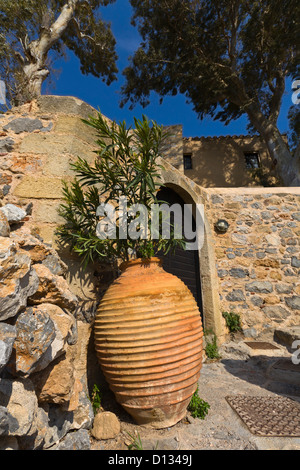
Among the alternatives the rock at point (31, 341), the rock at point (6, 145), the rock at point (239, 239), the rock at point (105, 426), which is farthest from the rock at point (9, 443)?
the rock at point (239, 239)

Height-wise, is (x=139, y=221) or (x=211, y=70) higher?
(x=211, y=70)

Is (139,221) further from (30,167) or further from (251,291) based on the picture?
(251,291)

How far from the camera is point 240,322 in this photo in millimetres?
3566

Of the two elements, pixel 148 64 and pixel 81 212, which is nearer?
pixel 81 212

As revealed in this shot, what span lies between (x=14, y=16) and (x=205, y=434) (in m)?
8.87

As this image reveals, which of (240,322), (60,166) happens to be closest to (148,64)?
(60,166)

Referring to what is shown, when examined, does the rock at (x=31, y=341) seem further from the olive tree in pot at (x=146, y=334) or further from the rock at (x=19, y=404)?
the olive tree in pot at (x=146, y=334)

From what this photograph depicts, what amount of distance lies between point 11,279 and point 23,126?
1.85m

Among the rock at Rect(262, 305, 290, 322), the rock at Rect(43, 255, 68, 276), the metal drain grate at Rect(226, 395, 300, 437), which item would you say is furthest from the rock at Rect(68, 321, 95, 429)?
the rock at Rect(262, 305, 290, 322)

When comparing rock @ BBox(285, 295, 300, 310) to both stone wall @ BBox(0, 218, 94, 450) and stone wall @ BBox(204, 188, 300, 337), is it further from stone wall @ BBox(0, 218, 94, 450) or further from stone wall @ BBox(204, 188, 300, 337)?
stone wall @ BBox(0, 218, 94, 450)

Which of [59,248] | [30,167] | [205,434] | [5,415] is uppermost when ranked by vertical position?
[30,167]

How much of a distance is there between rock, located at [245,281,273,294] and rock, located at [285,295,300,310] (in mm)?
297

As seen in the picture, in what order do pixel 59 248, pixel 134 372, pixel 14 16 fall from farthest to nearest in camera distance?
pixel 14 16
pixel 59 248
pixel 134 372

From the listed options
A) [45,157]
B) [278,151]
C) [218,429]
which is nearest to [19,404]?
[218,429]
